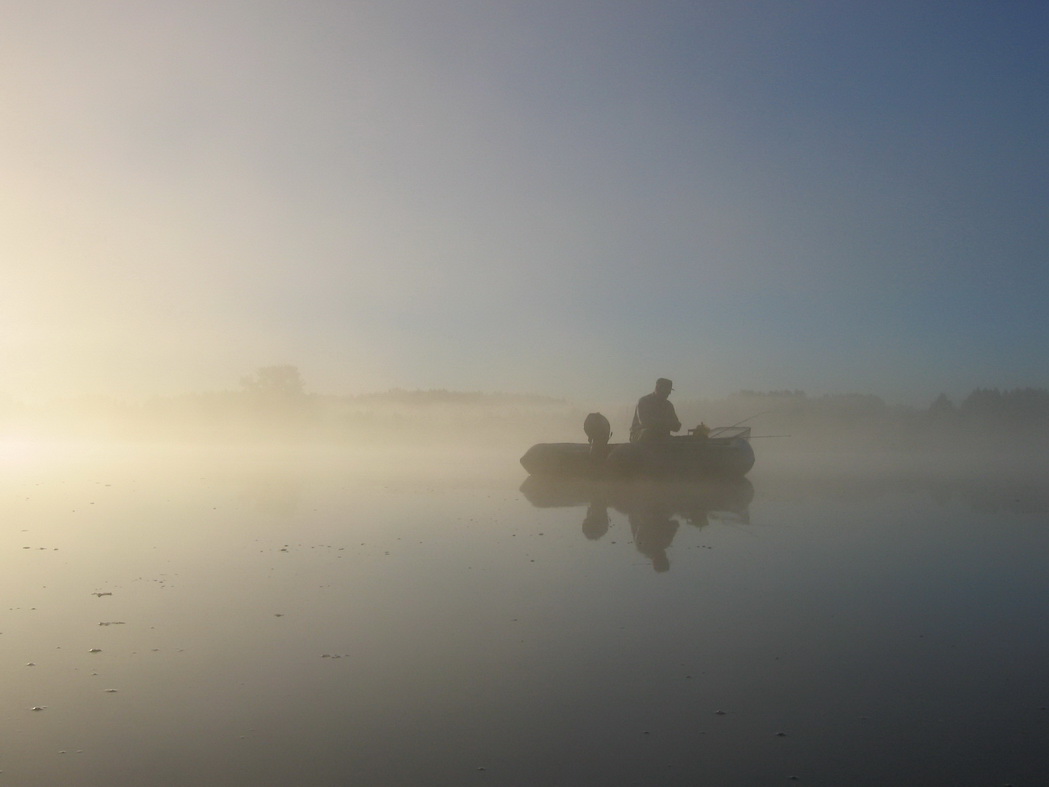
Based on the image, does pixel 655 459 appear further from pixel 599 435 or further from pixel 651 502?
pixel 651 502

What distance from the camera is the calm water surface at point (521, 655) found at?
4996 mm

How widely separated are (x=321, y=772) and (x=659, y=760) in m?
1.88

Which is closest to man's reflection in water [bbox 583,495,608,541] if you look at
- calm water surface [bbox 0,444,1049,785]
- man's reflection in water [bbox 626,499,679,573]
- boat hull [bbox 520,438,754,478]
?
calm water surface [bbox 0,444,1049,785]

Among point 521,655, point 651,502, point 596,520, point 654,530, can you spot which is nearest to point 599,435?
point 651,502

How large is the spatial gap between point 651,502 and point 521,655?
1409 cm

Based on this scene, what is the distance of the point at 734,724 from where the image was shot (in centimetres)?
550

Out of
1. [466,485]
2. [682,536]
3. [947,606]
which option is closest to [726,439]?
[466,485]

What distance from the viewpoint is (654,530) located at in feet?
50.4

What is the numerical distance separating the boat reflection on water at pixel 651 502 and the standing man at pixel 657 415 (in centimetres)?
171

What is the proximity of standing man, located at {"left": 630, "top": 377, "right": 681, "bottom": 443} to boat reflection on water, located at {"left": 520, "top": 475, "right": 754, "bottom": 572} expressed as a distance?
1.71m

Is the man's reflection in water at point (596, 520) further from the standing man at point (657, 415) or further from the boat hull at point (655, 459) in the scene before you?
the standing man at point (657, 415)

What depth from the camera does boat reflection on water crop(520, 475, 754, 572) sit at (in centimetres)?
1498

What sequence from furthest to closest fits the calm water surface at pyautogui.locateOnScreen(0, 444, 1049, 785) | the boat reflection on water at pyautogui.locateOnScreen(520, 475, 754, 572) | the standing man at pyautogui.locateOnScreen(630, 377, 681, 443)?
1. the standing man at pyautogui.locateOnScreen(630, 377, 681, 443)
2. the boat reflection on water at pyautogui.locateOnScreen(520, 475, 754, 572)
3. the calm water surface at pyautogui.locateOnScreen(0, 444, 1049, 785)

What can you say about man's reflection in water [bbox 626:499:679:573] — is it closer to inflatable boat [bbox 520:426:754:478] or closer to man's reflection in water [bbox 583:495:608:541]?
man's reflection in water [bbox 583:495:608:541]
